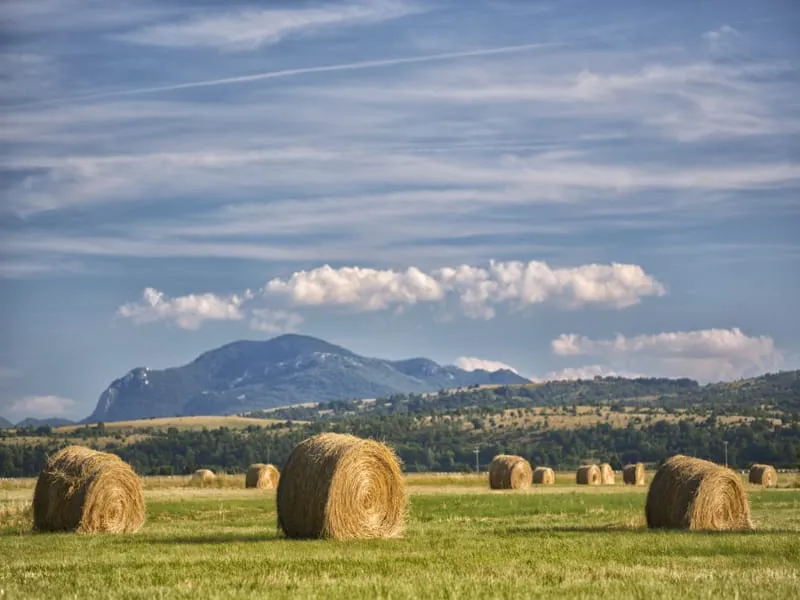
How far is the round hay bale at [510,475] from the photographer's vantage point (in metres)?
67.2

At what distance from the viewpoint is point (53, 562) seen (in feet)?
71.2

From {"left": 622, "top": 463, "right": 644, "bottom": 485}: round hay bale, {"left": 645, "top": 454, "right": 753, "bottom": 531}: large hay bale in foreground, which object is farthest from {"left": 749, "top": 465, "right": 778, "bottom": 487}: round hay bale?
{"left": 645, "top": 454, "right": 753, "bottom": 531}: large hay bale in foreground

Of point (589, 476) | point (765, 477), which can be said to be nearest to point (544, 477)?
point (589, 476)

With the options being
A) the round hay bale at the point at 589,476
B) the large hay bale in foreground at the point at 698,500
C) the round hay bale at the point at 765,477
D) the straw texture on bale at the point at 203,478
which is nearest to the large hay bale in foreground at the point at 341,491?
the large hay bale in foreground at the point at 698,500

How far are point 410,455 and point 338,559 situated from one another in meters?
142

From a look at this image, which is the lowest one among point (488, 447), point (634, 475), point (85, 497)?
point (634, 475)

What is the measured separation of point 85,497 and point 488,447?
141 meters

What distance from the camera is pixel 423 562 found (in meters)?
21.4

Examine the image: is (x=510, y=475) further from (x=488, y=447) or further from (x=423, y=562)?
(x=488, y=447)

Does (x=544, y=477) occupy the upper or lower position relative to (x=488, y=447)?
lower

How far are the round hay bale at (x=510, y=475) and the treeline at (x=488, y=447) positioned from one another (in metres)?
58.5

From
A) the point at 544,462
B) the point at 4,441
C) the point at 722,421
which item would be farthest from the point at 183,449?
the point at 722,421

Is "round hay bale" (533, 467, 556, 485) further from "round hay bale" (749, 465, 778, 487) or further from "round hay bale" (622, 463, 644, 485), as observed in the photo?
"round hay bale" (749, 465, 778, 487)

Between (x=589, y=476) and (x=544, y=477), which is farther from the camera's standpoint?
(x=589, y=476)
